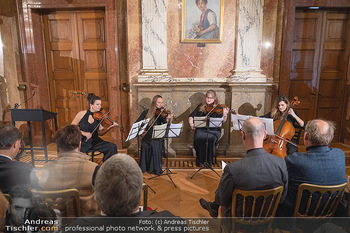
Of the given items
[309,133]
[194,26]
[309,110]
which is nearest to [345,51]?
[309,110]

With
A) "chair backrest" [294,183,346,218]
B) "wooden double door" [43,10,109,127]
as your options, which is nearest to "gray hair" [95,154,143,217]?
"chair backrest" [294,183,346,218]

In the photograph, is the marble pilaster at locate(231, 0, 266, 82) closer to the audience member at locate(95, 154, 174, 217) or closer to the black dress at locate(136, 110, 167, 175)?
the black dress at locate(136, 110, 167, 175)

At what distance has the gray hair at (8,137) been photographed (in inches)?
78.1

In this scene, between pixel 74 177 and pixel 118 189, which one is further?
pixel 74 177

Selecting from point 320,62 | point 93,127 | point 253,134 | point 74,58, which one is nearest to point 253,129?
point 253,134

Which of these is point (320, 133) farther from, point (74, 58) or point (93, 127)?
point (74, 58)

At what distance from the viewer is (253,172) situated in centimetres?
174

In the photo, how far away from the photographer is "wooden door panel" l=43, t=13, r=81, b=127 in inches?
199

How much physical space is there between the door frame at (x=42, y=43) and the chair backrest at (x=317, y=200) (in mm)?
3843

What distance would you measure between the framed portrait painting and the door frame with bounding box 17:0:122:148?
136 cm

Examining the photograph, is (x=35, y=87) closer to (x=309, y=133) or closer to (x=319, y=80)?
(x=309, y=133)

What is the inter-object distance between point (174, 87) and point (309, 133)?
3043mm

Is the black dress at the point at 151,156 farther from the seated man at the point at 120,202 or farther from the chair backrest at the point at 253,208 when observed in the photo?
the seated man at the point at 120,202

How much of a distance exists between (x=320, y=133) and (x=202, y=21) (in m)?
3.34
